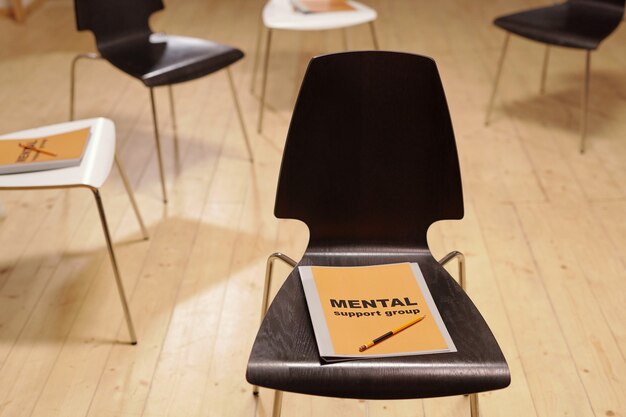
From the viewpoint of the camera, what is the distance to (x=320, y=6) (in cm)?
317

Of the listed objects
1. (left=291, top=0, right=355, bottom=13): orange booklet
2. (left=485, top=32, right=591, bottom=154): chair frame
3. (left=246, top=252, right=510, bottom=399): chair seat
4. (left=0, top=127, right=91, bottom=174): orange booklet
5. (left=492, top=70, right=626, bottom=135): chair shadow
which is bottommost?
(left=492, top=70, right=626, bottom=135): chair shadow

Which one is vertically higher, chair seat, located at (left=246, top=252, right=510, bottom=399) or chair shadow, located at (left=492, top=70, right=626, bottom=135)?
chair seat, located at (left=246, top=252, right=510, bottom=399)

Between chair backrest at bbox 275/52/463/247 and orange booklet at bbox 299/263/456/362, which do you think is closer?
orange booklet at bbox 299/263/456/362

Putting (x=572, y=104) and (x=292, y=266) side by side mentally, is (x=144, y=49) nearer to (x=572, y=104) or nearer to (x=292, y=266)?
(x=292, y=266)

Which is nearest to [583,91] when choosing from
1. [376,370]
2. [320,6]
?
[320,6]

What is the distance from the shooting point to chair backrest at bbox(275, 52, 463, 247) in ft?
5.20

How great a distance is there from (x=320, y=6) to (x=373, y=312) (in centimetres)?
203

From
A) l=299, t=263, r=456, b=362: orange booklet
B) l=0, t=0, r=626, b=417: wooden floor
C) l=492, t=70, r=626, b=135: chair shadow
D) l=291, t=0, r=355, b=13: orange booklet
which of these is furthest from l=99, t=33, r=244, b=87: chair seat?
l=492, t=70, r=626, b=135: chair shadow

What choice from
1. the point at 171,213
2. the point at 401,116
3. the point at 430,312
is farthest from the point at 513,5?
the point at 430,312

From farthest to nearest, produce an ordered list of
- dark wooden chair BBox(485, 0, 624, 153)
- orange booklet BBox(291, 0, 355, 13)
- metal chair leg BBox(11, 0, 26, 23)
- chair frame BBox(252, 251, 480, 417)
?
metal chair leg BBox(11, 0, 26, 23) < orange booklet BBox(291, 0, 355, 13) < dark wooden chair BBox(485, 0, 624, 153) < chair frame BBox(252, 251, 480, 417)

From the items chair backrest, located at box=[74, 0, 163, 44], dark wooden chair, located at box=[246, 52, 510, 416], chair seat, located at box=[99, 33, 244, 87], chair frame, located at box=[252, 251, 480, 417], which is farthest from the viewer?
chair backrest, located at box=[74, 0, 163, 44]

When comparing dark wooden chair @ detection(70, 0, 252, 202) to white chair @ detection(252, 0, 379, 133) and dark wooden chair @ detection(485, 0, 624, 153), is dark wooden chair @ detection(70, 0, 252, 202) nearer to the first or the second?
white chair @ detection(252, 0, 379, 133)

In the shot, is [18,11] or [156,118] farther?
[18,11]

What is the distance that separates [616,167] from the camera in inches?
112
